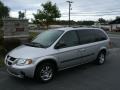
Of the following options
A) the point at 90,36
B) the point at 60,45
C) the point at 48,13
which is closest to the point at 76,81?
the point at 60,45

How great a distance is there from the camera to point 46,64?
18.6 ft

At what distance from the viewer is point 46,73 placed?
18.8ft

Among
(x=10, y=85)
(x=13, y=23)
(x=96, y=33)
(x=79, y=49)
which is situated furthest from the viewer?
(x=13, y=23)

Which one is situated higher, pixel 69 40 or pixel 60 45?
pixel 69 40

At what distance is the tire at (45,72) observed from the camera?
18.0 ft

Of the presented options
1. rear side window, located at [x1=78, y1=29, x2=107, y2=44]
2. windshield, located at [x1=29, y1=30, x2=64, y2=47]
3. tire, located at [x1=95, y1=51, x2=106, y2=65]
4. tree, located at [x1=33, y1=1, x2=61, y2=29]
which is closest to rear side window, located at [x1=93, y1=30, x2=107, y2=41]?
rear side window, located at [x1=78, y1=29, x2=107, y2=44]

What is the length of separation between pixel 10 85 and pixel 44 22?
87.8ft

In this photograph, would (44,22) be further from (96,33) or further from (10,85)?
(10,85)

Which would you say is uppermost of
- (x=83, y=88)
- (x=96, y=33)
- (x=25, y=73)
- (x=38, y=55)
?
(x=96, y=33)

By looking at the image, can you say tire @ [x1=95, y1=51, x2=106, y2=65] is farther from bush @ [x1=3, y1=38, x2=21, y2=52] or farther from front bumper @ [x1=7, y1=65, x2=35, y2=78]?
bush @ [x1=3, y1=38, x2=21, y2=52]

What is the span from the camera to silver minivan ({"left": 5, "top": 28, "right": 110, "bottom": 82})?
5.30m

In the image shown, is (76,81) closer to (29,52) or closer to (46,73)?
(46,73)

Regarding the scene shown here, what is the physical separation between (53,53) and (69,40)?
96 cm

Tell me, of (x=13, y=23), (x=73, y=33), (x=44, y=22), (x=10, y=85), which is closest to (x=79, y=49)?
(x=73, y=33)
